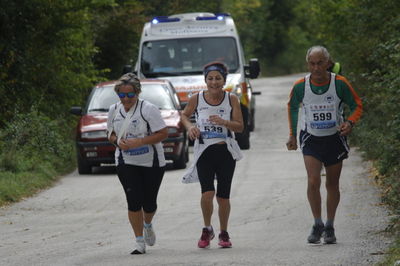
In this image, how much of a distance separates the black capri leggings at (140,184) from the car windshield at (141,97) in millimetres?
9855

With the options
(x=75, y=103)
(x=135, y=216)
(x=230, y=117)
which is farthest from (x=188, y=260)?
(x=75, y=103)

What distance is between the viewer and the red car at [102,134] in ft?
62.8

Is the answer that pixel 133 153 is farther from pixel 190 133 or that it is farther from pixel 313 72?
pixel 313 72

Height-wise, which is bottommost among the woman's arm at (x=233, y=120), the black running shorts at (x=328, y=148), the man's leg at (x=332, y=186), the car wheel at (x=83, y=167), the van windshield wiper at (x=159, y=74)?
the car wheel at (x=83, y=167)

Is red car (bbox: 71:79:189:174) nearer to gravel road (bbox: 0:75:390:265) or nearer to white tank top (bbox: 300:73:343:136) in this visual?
gravel road (bbox: 0:75:390:265)

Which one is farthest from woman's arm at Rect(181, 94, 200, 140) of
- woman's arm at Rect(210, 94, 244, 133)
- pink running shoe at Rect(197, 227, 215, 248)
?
pink running shoe at Rect(197, 227, 215, 248)

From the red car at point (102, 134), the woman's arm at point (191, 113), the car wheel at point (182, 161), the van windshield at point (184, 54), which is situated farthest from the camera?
the van windshield at point (184, 54)

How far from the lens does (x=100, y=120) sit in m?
19.7

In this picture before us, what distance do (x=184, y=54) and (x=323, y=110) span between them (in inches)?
568

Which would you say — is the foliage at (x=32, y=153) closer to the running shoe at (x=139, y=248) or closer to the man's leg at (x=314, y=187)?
the running shoe at (x=139, y=248)

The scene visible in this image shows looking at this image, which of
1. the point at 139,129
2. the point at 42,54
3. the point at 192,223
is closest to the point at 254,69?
the point at 42,54

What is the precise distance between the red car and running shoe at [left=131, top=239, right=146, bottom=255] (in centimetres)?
887

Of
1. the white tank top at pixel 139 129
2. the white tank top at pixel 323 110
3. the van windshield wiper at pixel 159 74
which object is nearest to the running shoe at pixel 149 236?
the white tank top at pixel 139 129

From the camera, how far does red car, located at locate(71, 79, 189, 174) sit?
19.2 m
